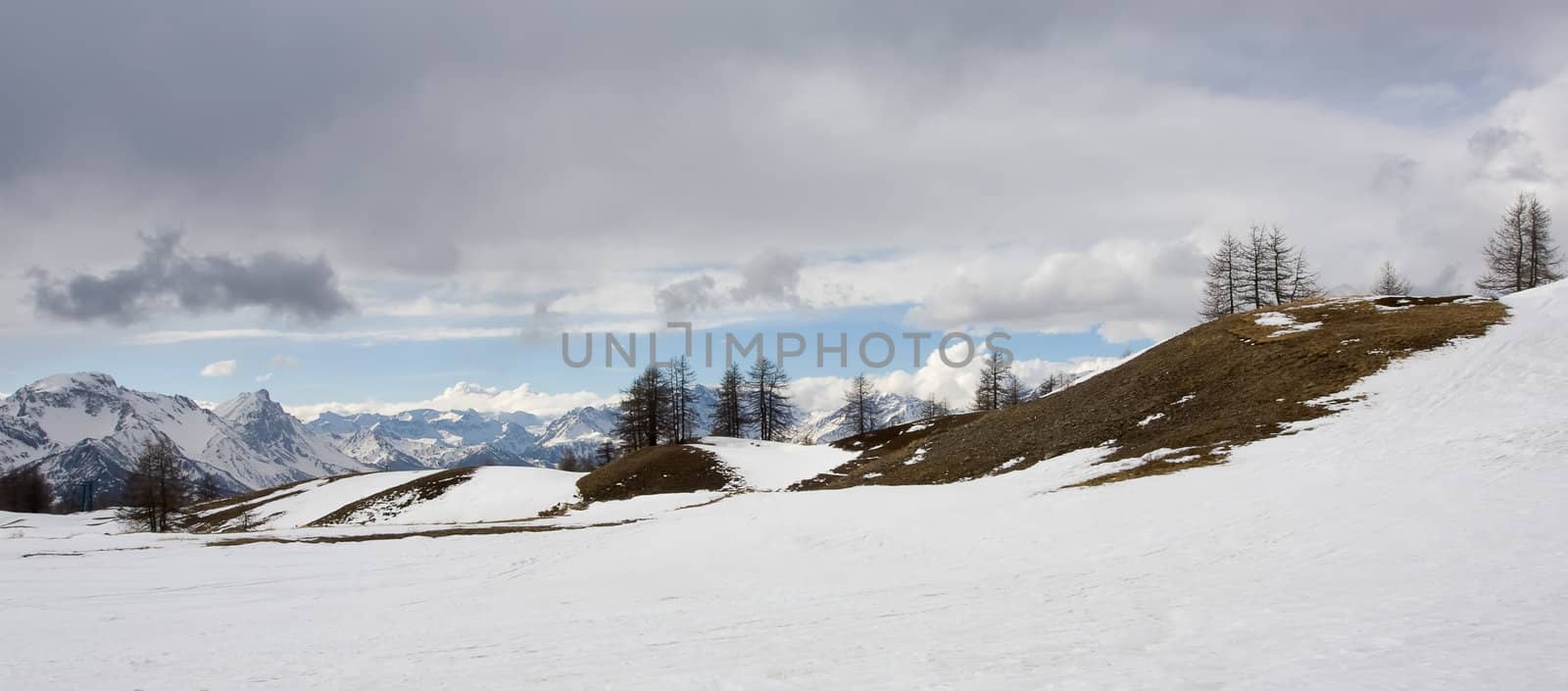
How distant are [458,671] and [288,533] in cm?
2641

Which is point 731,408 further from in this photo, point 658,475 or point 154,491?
point 154,491

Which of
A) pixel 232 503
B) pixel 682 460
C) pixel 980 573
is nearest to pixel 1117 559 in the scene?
pixel 980 573

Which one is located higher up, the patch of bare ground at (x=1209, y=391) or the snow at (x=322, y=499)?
the patch of bare ground at (x=1209, y=391)

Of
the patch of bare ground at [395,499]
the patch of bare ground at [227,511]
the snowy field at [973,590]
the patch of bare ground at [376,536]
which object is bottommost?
the patch of bare ground at [227,511]

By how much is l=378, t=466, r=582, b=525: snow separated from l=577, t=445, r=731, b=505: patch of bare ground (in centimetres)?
187

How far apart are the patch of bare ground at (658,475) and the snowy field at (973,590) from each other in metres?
25.5

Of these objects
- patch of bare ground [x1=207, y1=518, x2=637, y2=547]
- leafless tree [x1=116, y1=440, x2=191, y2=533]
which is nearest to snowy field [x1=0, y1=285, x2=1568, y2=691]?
patch of bare ground [x1=207, y1=518, x2=637, y2=547]

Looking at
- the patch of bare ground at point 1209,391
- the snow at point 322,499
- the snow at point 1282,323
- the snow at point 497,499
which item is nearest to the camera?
the patch of bare ground at point 1209,391

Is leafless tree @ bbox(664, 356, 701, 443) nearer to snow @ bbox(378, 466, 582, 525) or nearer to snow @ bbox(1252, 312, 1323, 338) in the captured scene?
snow @ bbox(378, 466, 582, 525)

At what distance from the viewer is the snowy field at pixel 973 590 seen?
8117mm

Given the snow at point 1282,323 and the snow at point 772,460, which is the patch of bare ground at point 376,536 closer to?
the snow at point 772,460

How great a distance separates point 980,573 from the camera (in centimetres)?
1426

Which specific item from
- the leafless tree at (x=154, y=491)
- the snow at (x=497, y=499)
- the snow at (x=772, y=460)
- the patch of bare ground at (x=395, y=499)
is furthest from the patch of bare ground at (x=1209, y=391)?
the leafless tree at (x=154, y=491)

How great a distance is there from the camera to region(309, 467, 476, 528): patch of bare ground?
53812 millimetres
